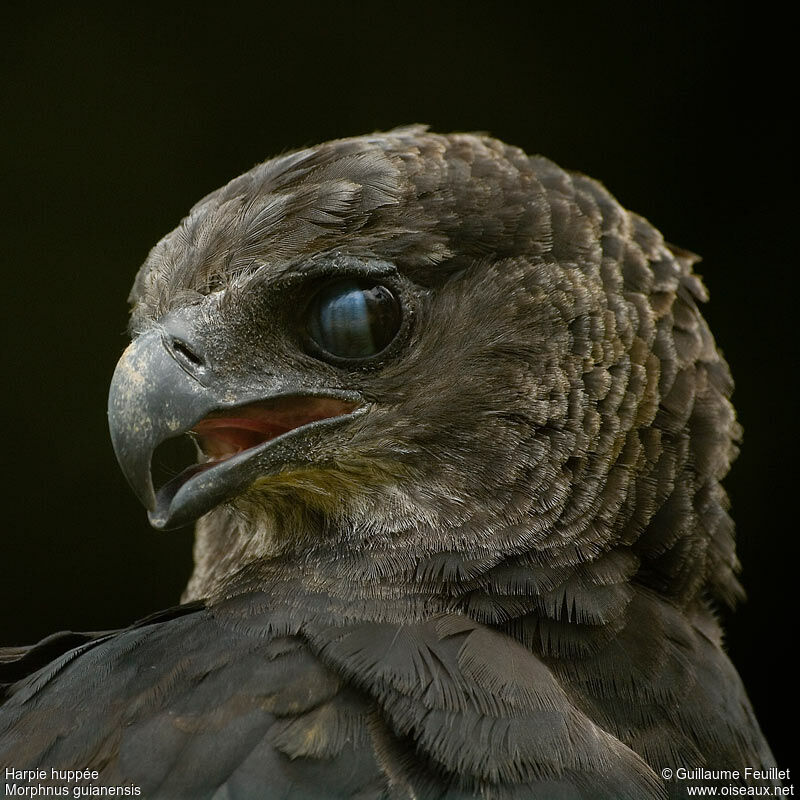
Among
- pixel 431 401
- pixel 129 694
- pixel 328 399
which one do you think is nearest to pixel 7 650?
pixel 129 694

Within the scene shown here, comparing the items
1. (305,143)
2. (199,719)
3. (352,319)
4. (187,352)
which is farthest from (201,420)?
(305,143)

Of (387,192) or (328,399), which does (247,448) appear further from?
(387,192)

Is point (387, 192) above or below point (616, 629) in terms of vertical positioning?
above

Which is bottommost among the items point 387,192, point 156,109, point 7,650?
point 7,650

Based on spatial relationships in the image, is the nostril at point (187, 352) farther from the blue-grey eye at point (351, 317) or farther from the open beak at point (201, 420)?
the blue-grey eye at point (351, 317)

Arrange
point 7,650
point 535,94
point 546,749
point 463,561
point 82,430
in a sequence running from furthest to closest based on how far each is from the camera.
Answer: point 82,430 < point 535,94 < point 7,650 < point 463,561 < point 546,749

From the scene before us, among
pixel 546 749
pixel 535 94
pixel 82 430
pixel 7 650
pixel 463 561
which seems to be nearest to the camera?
pixel 546 749

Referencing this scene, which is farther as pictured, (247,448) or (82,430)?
(82,430)

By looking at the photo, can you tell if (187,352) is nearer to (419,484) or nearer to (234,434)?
(234,434)

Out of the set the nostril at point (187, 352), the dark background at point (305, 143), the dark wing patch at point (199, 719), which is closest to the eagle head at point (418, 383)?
the nostril at point (187, 352)
